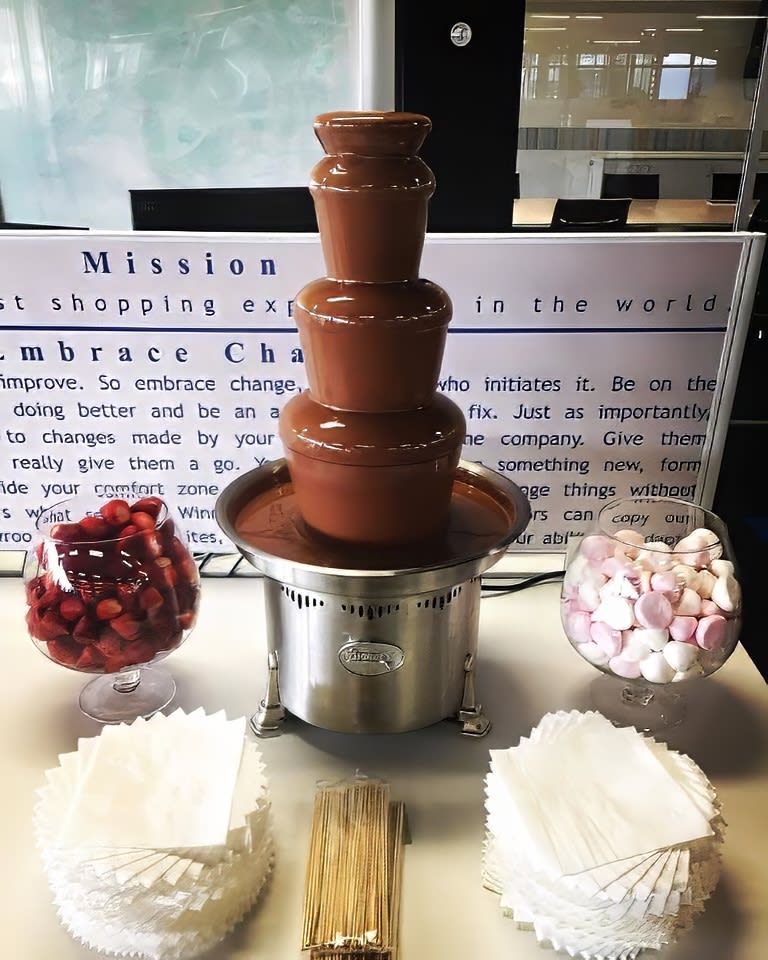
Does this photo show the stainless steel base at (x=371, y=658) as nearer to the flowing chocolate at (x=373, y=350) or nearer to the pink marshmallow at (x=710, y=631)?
the flowing chocolate at (x=373, y=350)

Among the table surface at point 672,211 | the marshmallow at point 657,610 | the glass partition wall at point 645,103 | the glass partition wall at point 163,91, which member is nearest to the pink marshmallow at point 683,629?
the marshmallow at point 657,610

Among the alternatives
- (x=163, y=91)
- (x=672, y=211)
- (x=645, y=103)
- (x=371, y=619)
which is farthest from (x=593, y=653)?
(x=645, y=103)

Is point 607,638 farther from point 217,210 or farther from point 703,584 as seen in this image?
point 217,210

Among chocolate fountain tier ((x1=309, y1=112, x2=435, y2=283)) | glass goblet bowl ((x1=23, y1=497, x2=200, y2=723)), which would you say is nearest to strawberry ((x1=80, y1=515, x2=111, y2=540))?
glass goblet bowl ((x1=23, y1=497, x2=200, y2=723))

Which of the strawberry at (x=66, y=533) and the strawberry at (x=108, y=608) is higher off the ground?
the strawberry at (x=66, y=533)

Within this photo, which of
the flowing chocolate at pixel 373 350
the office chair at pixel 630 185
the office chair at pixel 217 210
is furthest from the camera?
the office chair at pixel 630 185

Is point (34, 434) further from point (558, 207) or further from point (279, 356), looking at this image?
point (558, 207)

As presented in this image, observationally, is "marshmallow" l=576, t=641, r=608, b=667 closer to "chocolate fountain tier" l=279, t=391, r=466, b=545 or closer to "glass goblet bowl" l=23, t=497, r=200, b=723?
"chocolate fountain tier" l=279, t=391, r=466, b=545

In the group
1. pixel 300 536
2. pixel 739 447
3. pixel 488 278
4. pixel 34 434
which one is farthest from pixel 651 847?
pixel 739 447
